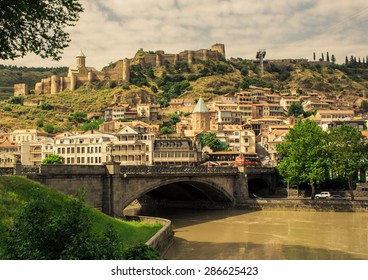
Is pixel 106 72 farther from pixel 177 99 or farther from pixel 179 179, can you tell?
pixel 179 179

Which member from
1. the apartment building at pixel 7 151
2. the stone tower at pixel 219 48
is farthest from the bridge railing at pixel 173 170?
the stone tower at pixel 219 48

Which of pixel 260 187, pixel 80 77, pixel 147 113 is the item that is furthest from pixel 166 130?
pixel 80 77

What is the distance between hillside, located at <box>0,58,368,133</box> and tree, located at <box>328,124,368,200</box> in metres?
77.1

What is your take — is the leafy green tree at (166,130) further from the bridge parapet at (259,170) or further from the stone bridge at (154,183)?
the bridge parapet at (259,170)

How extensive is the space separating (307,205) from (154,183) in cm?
1619

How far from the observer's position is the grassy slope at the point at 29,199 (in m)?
20.7

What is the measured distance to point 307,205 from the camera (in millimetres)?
49625

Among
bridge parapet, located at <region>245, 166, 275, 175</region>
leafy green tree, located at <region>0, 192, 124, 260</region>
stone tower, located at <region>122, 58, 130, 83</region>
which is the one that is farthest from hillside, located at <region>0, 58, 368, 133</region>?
leafy green tree, located at <region>0, 192, 124, 260</region>

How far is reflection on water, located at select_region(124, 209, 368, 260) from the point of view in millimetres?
29188

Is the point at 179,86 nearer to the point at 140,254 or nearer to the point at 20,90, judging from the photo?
the point at 20,90

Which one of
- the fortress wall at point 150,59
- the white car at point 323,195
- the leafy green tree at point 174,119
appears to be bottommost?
the white car at point 323,195

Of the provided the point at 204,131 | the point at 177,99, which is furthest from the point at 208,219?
the point at 177,99

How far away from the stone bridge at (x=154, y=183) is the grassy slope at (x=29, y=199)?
280 centimetres

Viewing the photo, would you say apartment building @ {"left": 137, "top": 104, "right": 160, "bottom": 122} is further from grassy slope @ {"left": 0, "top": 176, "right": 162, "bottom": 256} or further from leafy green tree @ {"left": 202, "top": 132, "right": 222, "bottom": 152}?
grassy slope @ {"left": 0, "top": 176, "right": 162, "bottom": 256}
